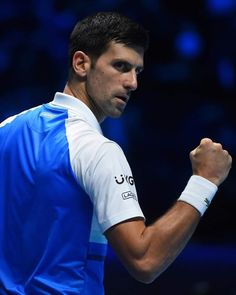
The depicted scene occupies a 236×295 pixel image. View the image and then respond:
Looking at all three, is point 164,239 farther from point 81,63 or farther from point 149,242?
point 81,63

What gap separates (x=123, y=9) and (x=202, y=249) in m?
1.68

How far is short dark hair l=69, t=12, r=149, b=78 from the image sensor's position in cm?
235

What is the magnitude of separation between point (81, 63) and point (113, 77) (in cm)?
12

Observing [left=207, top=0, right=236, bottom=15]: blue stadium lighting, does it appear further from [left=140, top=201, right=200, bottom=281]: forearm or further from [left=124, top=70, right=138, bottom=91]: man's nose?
[left=140, top=201, right=200, bottom=281]: forearm

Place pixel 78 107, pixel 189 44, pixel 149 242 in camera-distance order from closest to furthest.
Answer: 1. pixel 149 242
2. pixel 78 107
3. pixel 189 44

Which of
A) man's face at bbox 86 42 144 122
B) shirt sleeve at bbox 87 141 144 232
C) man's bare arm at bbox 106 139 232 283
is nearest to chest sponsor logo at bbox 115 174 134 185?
shirt sleeve at bbox 87 141 144 232

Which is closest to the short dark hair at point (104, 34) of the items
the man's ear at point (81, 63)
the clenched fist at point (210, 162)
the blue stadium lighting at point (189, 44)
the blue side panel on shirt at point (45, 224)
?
the man's ear at point (81, 63)

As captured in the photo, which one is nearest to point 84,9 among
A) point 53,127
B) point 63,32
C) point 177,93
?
point 63,32

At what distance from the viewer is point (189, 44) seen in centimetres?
546

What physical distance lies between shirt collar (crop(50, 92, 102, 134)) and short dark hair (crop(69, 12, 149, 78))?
0.11 meters

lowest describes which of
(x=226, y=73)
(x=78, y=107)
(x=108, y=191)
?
(x=226, y=73)

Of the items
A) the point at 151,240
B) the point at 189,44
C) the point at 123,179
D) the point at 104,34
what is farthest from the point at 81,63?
the point at 189,44

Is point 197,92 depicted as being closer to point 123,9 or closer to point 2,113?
point 123,9

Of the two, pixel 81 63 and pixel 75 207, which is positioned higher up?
pixel 81 63
